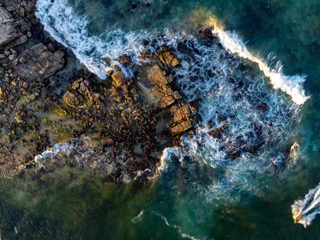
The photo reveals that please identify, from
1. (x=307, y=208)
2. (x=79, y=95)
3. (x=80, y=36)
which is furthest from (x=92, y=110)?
Result: (x=307, y=208)

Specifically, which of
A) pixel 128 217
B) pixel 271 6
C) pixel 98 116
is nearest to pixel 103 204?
pixel 128 217

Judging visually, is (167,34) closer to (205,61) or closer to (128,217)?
(205,61)

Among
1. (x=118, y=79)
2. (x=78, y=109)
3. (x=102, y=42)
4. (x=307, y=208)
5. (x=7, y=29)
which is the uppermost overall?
(x=102, y=42)

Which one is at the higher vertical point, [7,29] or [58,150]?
[7,29]

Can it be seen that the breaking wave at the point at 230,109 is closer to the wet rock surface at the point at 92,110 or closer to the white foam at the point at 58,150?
the wet rock surface at the point at 92,110

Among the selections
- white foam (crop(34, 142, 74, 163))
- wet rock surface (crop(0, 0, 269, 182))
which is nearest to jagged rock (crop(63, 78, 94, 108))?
wet rock surface (crop(0, 0, 269, 182))

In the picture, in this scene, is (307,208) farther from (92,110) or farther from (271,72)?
(92,110)

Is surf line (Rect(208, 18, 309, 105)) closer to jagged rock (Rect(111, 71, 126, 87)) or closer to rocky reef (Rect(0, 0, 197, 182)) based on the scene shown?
rocky reef (Rect(0, 0, 197, 182))
